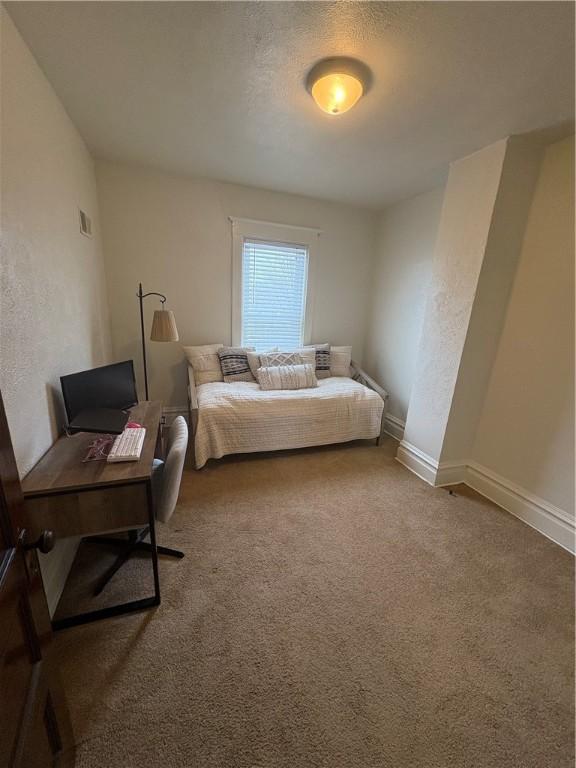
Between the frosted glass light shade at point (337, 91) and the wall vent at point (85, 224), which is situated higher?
the frosted glass light shade at point (337, 91)

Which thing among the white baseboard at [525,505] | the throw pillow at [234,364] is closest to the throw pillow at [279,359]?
the throw pillow at [234,364]

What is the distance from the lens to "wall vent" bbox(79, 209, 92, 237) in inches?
85.8

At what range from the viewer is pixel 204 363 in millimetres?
3174

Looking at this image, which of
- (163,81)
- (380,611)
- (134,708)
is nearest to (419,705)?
(380,611)

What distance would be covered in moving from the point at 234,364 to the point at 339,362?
126 centimetres

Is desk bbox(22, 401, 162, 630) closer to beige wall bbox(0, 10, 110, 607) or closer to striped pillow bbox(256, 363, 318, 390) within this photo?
beige wall bbox(0, 10, 110, 607)

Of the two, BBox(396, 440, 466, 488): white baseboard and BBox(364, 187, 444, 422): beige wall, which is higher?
BBox(364, 187, 444, 422): beige wall

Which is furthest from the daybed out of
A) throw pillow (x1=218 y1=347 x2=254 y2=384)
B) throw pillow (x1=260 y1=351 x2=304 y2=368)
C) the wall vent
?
the wall vent

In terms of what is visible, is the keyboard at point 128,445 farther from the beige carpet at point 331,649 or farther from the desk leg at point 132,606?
the beige carpet at point 331,649

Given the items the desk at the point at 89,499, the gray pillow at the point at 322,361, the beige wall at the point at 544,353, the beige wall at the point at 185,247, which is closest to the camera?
the desk at the point at 89,499

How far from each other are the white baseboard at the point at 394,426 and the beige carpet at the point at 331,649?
1.32m

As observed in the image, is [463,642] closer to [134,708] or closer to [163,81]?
[134,708]

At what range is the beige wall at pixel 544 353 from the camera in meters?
1.91

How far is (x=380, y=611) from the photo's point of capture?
1469mm
